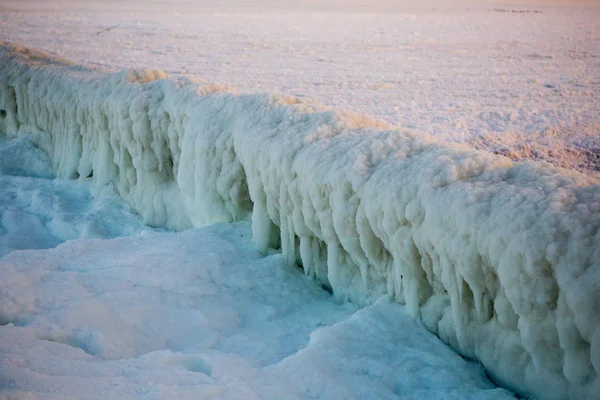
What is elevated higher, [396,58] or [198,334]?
[396,58]

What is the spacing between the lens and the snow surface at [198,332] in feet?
6.30

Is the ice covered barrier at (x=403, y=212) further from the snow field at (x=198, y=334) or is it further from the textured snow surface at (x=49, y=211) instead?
the textured snow surface at (x=49, y=211)

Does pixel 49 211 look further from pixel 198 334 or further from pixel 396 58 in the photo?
pixel 396 58

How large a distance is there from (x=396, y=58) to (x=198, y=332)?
10.7 metres

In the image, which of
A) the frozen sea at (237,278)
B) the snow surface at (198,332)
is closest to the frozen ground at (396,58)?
the frozen sea at (237,278)

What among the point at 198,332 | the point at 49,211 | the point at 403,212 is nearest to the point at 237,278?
the point at 198,332

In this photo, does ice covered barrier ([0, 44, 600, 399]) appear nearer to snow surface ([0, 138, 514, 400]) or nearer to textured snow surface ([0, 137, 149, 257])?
snow surface ([0, 138, 514, 400])

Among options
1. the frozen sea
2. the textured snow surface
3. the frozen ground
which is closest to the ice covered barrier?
the frozen sea

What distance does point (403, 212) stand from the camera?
89.8 inches

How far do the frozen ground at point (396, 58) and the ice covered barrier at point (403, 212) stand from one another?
1.21 meters

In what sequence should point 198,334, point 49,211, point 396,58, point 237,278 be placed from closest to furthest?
point 198,334, point 237,278, point 49,211, point 396,58

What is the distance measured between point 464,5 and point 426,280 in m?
31.4

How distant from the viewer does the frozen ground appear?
20.3 ft

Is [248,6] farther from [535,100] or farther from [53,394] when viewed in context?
[53,394]
